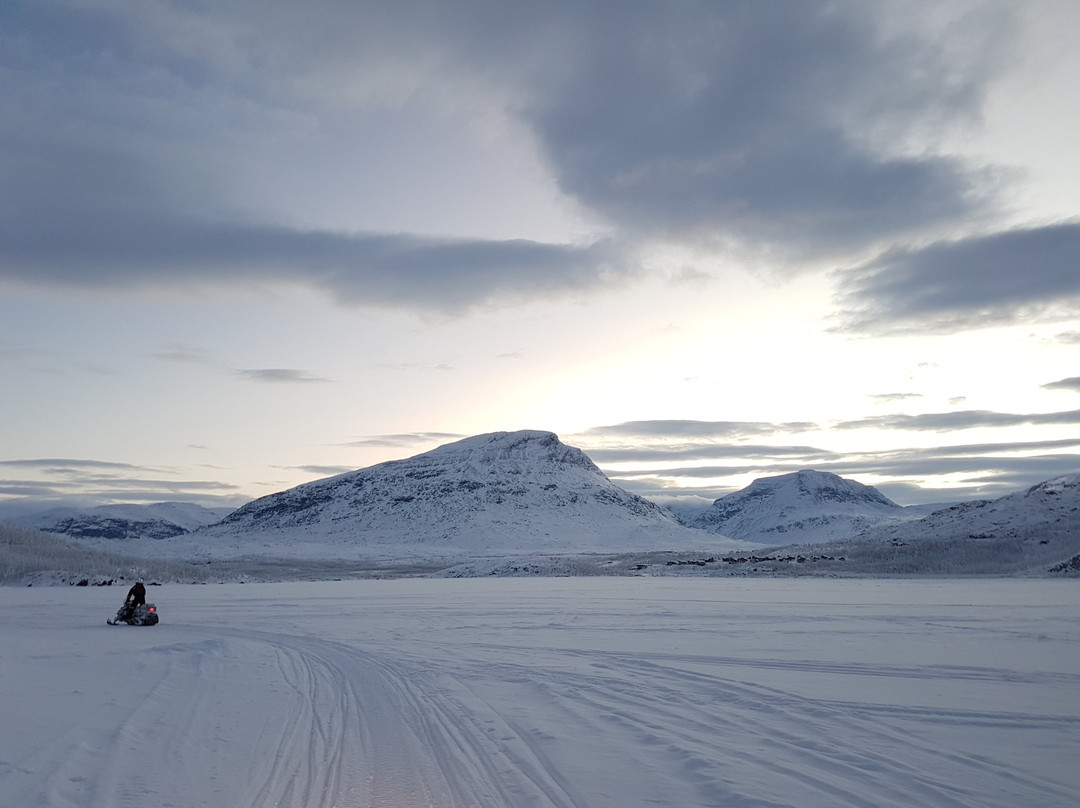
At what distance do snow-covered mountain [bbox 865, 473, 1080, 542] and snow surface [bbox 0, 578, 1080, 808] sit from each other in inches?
1848

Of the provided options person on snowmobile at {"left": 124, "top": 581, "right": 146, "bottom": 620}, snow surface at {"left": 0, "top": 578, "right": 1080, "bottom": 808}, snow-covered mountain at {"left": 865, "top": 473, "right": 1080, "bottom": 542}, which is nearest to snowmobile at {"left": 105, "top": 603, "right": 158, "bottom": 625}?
person on snowmobile at {"left": 124, "top": 581, "right": 146, "bottom": 620}

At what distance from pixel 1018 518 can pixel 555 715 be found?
Answer: 69.4m

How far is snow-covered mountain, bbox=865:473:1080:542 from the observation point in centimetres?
6269

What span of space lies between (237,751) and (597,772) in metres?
4.14

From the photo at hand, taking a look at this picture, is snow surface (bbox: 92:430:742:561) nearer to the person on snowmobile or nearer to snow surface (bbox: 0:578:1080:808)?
the person on snowmobile

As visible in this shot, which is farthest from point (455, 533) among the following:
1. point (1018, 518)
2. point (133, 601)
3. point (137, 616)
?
point (137, 616)

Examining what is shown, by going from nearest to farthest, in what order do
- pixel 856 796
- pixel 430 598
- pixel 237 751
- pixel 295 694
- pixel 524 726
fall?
pixel 856 796 < pixel 237 751 < pixel 524 726 < pixel 295 694 < pixel 430 598

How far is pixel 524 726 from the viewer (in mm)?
10117

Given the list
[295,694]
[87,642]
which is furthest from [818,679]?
[87,642]

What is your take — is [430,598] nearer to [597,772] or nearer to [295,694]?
[295,694]

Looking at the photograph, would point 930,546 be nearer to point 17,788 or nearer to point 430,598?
point 430,598

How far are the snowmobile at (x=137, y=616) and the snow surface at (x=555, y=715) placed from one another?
1.51m

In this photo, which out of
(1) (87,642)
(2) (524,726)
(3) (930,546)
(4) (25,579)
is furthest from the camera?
(3) (930,546)

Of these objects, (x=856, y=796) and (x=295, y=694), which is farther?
(x=295, y=694)
